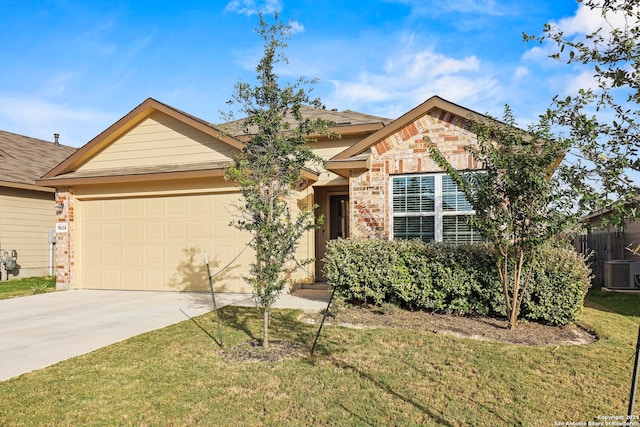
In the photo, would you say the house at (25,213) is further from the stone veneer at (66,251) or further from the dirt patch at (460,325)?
the dirt patch at (460,325)

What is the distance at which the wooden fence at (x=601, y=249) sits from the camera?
1428cm

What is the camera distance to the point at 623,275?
1274 centimetres

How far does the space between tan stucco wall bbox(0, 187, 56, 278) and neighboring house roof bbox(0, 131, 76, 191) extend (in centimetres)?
51

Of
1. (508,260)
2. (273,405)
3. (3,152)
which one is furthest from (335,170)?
(3,152)

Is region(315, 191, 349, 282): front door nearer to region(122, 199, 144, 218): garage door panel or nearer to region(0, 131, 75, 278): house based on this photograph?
region(122, 199, 144, 218): garage door panel

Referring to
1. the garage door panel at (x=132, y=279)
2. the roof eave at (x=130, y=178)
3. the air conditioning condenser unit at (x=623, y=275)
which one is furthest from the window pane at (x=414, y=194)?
the air conditioning condenser unit at (x=623, y=275)

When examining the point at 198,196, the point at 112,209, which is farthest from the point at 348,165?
the point at 112,209

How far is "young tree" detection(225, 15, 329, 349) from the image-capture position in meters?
5.72

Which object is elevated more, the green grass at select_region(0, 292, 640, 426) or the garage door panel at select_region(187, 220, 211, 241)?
the garage door panel at select_region(187, 220, 211, 241)

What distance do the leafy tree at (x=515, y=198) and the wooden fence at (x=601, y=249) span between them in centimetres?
893

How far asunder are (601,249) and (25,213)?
19354 millimetres

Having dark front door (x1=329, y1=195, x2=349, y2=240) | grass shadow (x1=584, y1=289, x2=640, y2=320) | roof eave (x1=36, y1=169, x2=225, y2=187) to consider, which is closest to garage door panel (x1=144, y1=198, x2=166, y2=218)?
roof eave (x1=36, y1=169, x2=225, y2=187)

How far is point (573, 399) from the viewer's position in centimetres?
427

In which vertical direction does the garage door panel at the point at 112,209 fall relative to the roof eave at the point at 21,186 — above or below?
below
